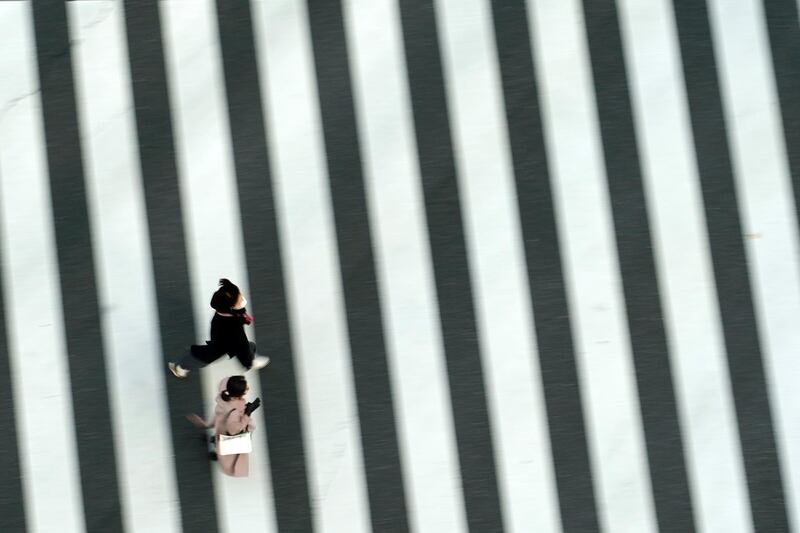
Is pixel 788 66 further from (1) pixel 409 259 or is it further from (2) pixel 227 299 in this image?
(2) pixel 227 299

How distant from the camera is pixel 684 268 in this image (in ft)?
30.9

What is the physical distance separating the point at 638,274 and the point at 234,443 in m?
3.36

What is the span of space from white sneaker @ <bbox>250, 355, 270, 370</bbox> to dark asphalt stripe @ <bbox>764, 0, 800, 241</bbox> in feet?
14.1

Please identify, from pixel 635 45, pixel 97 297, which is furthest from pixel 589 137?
pixel 97 297

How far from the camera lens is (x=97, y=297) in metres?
9.20

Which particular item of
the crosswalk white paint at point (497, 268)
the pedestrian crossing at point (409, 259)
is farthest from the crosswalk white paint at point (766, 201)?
the crosswalk white paint at point (497, 268)

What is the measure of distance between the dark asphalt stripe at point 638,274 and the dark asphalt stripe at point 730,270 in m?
0.50

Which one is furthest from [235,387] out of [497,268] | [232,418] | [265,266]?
[497,268]

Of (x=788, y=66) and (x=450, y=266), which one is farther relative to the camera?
(x=788, y=66)

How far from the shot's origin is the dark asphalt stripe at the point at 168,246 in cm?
895

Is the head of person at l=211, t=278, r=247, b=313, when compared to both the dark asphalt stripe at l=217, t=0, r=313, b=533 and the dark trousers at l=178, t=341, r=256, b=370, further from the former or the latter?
the dark asphalt stripe at l=217, t=0, r=313, b=533

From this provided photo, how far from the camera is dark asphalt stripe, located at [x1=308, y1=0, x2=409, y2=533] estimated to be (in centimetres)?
902

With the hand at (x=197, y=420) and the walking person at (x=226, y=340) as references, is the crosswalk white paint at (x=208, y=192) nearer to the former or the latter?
the hand at (x=197, y=420)

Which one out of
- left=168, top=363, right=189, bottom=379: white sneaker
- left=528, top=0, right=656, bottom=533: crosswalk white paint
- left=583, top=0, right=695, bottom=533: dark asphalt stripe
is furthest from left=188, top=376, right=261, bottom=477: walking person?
left=583, top=0, right=695, bottom=533: dark asphalt stripe
